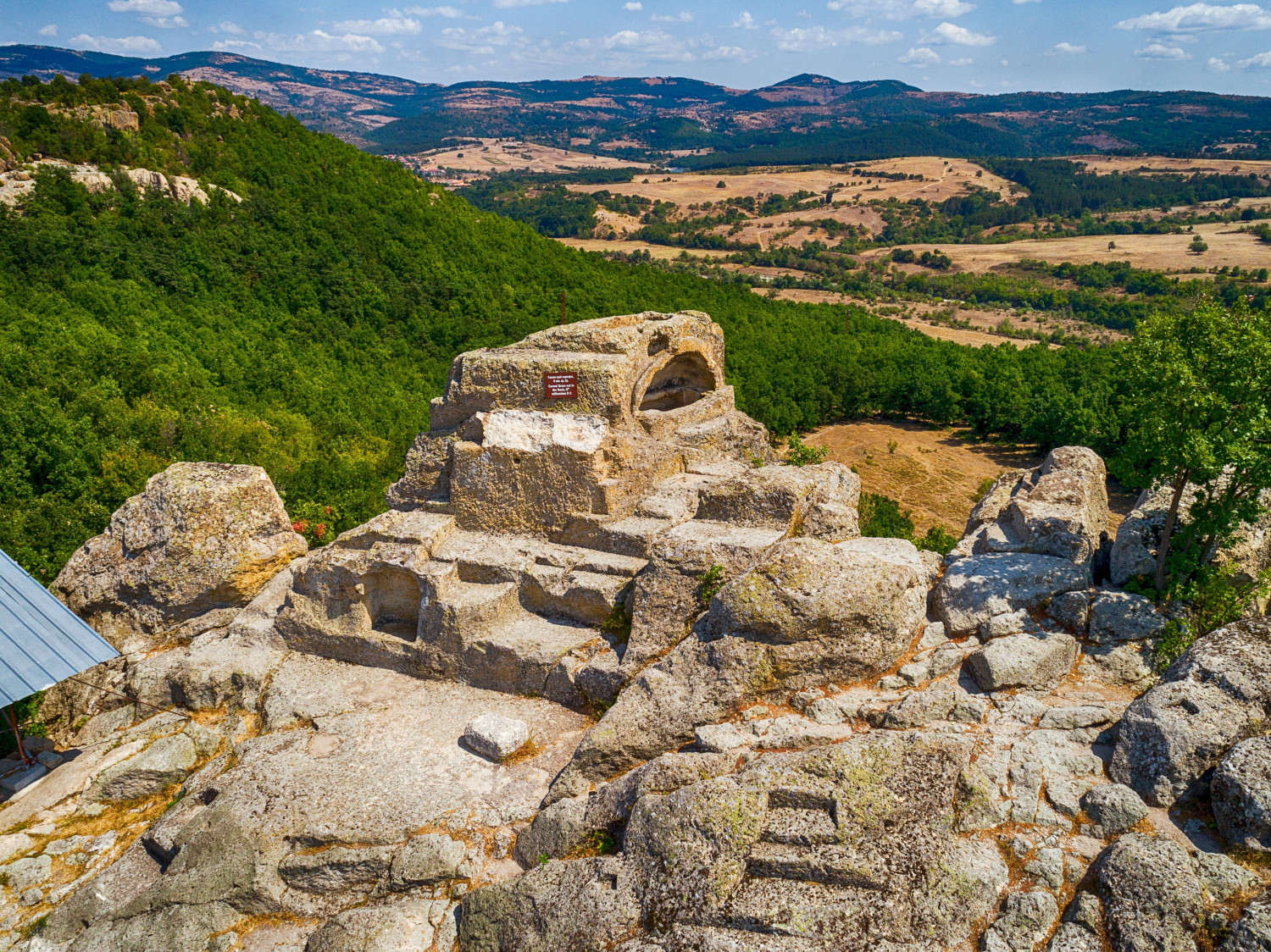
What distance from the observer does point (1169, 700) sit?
7375 mm

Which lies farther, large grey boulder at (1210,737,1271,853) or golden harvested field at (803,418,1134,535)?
golden harvested field at (803,418,1134,535)

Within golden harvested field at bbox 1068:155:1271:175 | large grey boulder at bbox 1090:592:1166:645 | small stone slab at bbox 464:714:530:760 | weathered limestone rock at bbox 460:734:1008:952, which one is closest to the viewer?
weathered limestone rock at bbox 460:734:1008:952

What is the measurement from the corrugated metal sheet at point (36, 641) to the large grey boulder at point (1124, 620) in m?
13.0

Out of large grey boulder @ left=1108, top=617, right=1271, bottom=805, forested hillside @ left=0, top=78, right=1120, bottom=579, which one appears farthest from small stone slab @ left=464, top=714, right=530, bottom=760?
forested hillside @ left=0, top=78, right=1120, bottom=579

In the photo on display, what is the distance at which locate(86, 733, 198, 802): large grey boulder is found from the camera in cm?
1034

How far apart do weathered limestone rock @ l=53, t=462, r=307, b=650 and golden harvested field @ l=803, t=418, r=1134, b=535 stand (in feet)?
78.6

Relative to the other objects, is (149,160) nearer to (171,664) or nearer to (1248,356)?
(171,664)

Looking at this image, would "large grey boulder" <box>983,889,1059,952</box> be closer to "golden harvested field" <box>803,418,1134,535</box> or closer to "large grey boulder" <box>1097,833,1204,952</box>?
"large grey boulder" <box>1097,833,1204,952</box>

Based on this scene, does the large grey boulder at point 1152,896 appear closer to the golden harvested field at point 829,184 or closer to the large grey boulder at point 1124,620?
the large grey boulder at point 1124,620

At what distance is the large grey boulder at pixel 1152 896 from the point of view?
5660mm

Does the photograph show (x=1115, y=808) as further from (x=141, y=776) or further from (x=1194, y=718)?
(x=141, y=776)

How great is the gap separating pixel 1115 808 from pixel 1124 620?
3.25 m

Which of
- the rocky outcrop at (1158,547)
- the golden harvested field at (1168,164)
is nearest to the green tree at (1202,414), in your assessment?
the rocky outcrop at (1158,547)

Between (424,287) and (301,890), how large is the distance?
1464 inches
